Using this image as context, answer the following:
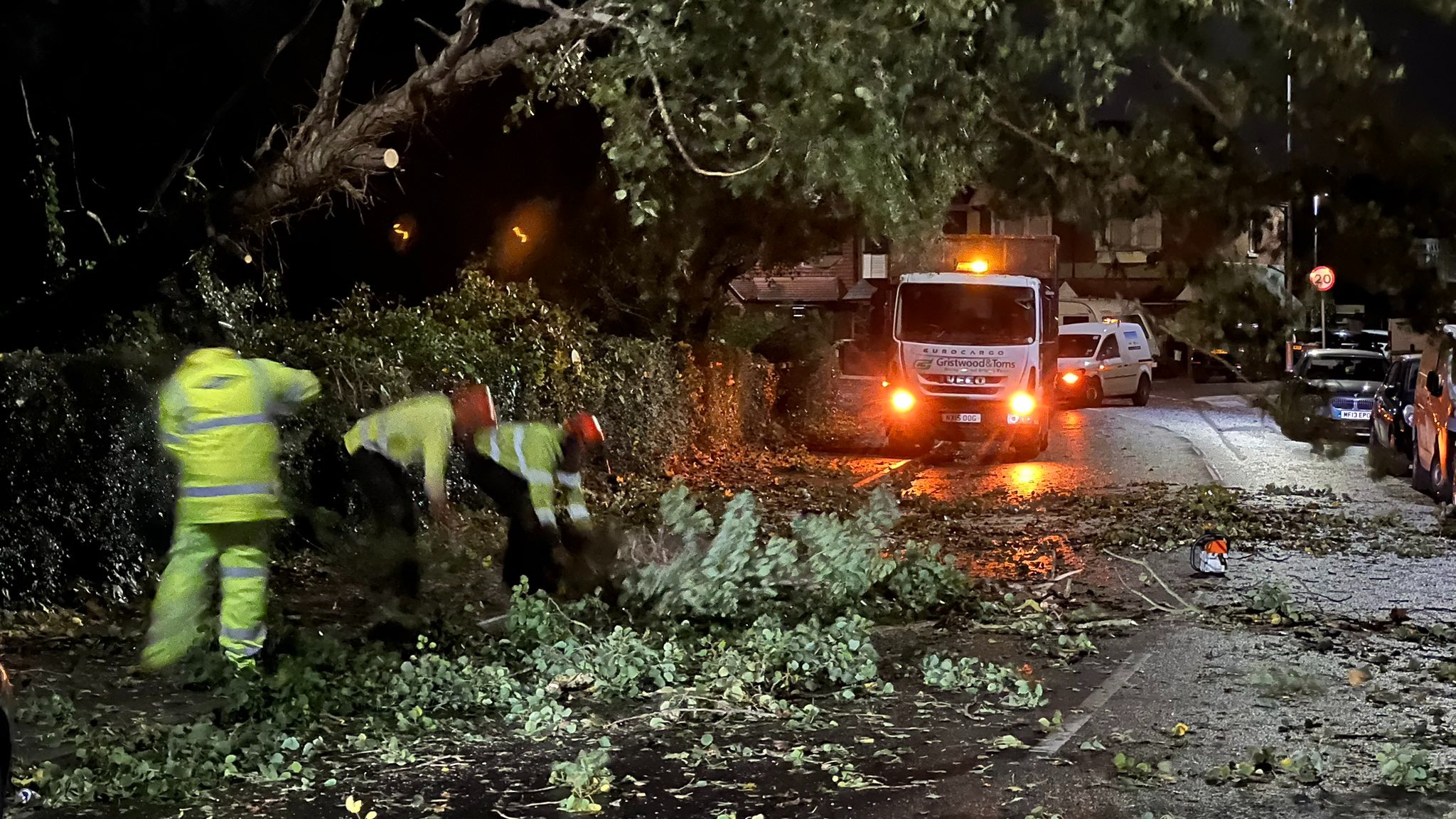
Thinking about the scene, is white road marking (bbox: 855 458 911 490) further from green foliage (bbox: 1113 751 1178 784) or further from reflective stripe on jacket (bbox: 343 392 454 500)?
green foliage (bbox: 1113 751 1178 784)

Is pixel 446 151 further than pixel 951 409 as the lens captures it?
No

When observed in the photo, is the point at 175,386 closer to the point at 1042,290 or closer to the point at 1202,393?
the point at 1042,290

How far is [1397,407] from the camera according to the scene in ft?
58.4

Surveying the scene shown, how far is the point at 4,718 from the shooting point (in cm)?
479

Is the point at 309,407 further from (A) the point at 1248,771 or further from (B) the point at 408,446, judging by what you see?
(A) the point at 1248,771

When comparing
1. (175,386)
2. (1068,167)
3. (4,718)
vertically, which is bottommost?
(4,718)

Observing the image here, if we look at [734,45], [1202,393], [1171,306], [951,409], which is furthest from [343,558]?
[1202,393]

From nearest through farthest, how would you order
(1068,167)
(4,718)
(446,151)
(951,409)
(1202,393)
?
(4,718) < (1068,167) < (446,151) < (951,409) < (1202,393)

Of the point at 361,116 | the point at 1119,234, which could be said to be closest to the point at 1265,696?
the point at 1119,234

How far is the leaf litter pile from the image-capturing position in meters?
5.77

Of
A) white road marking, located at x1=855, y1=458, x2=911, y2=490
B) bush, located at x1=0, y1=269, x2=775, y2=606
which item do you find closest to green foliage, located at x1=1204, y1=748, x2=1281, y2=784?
bush, located at x1=0, y1=269, x2=775, y2=606

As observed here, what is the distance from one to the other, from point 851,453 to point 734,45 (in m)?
12.0

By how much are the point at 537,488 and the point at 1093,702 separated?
3304 mm

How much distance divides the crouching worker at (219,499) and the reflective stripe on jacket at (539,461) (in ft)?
5.34
